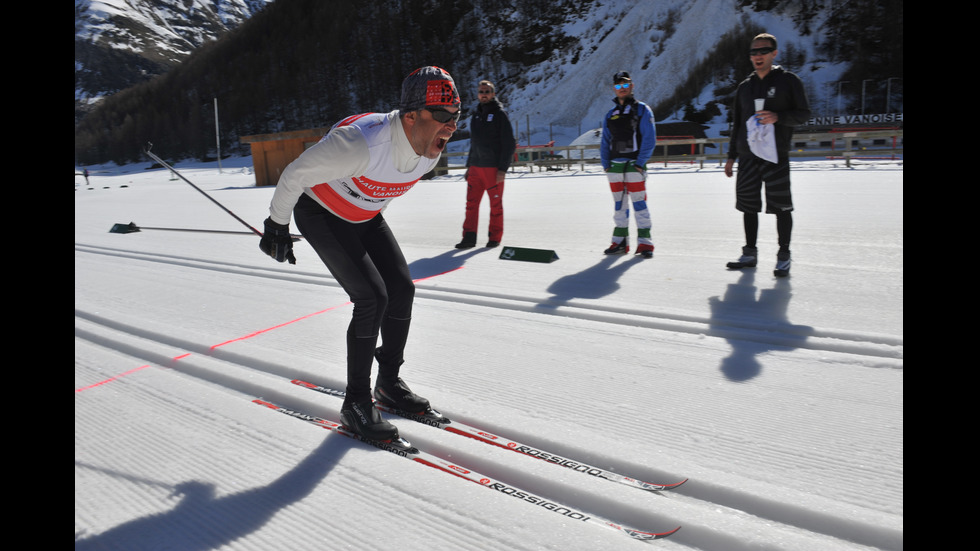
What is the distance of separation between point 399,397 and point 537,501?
90 cm

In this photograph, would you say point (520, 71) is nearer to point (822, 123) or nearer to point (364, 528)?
point (822, 123)

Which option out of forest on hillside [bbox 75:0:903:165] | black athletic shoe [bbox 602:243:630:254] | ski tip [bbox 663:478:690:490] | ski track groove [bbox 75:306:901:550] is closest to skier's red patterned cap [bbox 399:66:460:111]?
ski track groove [bbox 75:306:901:550]

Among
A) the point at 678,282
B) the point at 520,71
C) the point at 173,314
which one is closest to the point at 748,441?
the point at 678,282

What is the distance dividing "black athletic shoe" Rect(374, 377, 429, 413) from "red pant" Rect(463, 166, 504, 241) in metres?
3.97

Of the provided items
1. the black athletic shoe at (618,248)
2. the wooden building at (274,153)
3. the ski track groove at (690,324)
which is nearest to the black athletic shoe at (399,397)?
the ski track groove at (690,324)

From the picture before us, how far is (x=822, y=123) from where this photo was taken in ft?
100

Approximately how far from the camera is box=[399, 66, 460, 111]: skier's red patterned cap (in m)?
2.29

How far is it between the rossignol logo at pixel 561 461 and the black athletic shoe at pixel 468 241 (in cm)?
456

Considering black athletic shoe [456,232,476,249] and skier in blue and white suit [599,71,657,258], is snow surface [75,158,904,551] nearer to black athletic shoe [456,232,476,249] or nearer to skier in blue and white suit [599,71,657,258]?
skier in blue and white suit [599,71,657,258]

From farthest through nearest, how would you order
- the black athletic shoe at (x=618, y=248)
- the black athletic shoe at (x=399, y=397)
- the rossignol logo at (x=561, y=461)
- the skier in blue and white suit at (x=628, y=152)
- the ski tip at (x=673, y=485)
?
1. the black athletic shoe at (x=618, y=248)
2. the skier in blue and white suit at (x=628, y=152)
3. the black athletic shoe at (x=399, y=397)
4. the rossignol logo at (x=561, y=461)
5. the ski tip at (x=673, y=485)

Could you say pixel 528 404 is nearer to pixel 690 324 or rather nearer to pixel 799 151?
pixel 690 324

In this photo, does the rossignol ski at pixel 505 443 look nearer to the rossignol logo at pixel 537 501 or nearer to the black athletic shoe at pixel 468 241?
the rossignol logo at pixel 537 501

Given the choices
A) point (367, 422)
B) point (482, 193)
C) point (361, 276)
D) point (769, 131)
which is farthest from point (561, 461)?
point (482, 193)

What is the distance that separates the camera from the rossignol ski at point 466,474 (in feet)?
6.08
